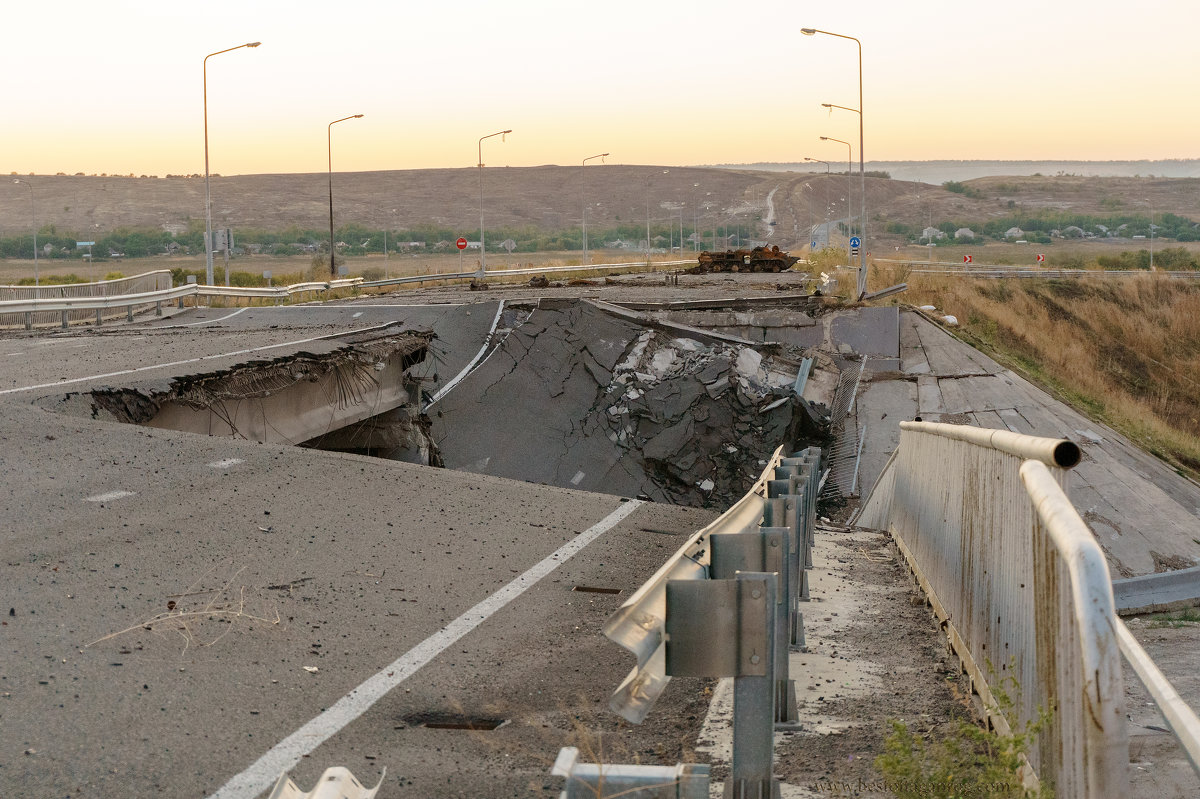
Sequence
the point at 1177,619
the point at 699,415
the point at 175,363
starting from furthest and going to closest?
the point at 699,415, the point at 175,363, the point at 1177,619

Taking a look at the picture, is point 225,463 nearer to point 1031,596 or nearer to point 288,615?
point 288,615

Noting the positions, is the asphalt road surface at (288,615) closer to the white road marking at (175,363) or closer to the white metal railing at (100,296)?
the white road marking at (175,363)

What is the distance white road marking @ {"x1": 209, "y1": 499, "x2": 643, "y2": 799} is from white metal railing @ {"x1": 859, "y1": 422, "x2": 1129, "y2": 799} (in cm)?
272

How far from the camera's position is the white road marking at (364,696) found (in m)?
4.30

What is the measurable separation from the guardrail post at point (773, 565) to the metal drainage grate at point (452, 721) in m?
1.29

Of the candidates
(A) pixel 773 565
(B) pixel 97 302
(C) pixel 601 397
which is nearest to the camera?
(A) pixel 773 565

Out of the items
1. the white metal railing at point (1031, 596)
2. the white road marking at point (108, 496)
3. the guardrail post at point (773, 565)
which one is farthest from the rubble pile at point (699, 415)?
the guardrail post at point (773, 565)

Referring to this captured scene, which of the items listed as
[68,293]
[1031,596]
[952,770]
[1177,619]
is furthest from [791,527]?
[68,293]

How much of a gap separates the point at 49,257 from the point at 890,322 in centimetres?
11833

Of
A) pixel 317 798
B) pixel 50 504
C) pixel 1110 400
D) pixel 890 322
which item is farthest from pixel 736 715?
pixel 1110 400

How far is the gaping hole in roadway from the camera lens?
2023cm

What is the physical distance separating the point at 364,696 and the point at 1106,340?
4996cm

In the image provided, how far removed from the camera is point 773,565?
4.86 m

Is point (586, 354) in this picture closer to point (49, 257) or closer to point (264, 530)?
point (264, 530)
